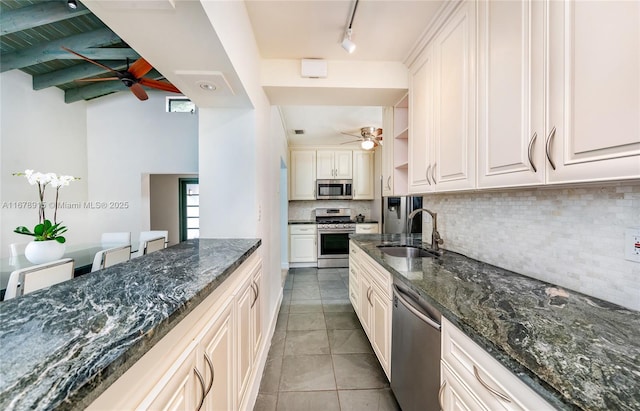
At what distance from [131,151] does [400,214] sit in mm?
4617

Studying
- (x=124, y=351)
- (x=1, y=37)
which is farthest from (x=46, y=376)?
(x=1, y=37)

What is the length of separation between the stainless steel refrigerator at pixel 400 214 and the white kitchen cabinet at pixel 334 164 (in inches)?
47.6

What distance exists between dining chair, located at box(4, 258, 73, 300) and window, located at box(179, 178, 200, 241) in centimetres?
405

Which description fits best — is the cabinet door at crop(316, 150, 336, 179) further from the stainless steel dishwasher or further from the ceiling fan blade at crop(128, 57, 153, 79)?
the stainless steel dishwasher

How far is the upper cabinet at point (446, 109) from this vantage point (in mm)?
1303

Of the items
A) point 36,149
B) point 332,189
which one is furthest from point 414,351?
point 36,149

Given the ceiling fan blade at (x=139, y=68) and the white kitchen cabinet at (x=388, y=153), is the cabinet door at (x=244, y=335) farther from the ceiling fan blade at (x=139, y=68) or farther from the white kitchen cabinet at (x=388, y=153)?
the ceiling fan blade at (x=139, y=68)

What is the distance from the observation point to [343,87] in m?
2.04

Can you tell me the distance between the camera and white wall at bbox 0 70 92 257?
3020 millimetres

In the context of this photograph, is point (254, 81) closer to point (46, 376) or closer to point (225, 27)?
point (225, 27)

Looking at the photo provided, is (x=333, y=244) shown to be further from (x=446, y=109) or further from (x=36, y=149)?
(x=36, y=149)

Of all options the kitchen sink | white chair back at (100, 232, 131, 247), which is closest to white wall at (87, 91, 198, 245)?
white chair back at (100, 232, 131, 247)

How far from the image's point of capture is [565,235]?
1069mm

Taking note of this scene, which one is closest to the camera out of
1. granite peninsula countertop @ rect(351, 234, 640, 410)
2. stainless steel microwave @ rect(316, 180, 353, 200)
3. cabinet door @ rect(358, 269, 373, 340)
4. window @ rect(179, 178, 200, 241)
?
granite peninsula countertop @ rect(351, 234, 640, 410)
